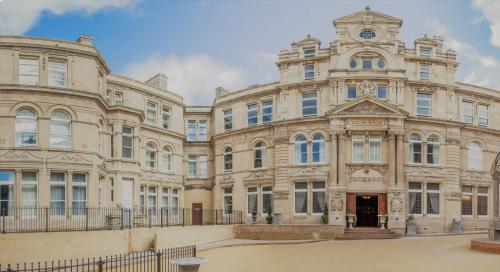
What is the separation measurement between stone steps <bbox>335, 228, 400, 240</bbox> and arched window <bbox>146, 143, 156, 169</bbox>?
15303mm

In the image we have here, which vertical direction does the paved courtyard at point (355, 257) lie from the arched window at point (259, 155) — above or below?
below

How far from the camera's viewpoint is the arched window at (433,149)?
3669cm

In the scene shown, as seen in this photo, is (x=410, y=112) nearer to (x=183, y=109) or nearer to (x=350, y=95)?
(x=350, y=95)

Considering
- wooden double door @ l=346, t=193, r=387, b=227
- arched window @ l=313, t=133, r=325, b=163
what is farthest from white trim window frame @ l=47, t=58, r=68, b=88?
wooden double door @ l=346, t=193, r=387, b=227

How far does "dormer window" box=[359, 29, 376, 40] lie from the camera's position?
37.1 m

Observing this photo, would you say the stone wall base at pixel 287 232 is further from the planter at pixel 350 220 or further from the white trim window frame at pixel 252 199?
the white trim window frame at pixel 252 199

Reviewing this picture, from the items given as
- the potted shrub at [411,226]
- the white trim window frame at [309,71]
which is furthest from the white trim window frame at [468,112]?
the white trim window frame at [309,71]

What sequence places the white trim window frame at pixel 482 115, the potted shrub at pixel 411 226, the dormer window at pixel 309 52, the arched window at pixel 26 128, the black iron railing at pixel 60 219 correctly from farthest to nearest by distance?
the white trim window frame at pixel 482 115, the dormer window at pixel 309 52, the potted shrub at pixel 411 226, the arched window at pixel 26 128, the black iron railing at pixel 60 219

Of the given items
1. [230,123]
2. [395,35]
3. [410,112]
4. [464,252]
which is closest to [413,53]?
[395,35]

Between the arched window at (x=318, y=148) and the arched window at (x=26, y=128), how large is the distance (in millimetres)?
18724

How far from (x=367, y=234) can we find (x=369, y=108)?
8.55 metres

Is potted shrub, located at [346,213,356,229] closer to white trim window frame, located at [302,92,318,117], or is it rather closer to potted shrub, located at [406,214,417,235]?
potted shrub, located at [406,214,417,235]

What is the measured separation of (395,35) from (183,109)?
18.3m

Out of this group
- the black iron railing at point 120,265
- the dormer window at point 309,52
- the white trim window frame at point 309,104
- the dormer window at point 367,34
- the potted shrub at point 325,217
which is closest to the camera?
the black iron railing at point 120,265
